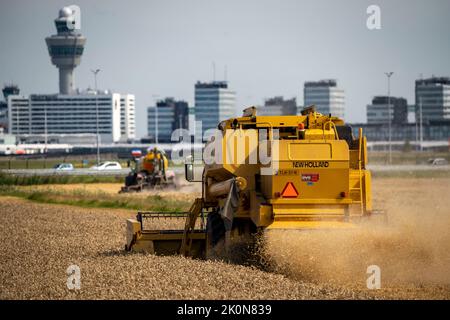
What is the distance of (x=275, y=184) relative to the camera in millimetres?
17219

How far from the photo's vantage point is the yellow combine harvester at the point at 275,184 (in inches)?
678

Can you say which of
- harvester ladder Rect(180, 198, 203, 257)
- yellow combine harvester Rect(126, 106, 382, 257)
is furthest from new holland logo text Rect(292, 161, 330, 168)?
harvester ladder Rect(180, 198, 203, 257)

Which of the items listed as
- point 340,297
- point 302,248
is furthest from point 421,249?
point 340,297

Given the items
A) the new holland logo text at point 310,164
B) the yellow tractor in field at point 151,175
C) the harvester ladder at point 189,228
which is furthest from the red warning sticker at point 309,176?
the yellow tractor in field at point 151,175

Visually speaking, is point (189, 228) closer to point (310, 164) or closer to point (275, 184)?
point (275, 184)

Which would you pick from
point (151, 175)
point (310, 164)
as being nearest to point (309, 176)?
point (310, 164)

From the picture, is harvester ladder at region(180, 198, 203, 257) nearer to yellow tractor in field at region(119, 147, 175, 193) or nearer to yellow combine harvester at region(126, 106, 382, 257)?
yellow combine harvester at region(126, 106, 382, 257)

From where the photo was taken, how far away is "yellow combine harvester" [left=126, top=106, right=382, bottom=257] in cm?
1722

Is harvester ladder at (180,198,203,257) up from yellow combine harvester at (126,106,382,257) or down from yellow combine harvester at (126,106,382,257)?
down

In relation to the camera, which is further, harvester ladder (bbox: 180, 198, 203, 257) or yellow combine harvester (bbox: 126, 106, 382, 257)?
harvester ladder (bbox: 180, 198, 203, 257)

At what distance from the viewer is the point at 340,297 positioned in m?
14.7

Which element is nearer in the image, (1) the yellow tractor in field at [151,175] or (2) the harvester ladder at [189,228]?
(2) the harvester ladder at [189,228]

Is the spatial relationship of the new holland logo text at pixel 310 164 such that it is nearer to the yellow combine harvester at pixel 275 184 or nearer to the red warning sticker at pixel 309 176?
the yellow combine harvester at pixel 275 184

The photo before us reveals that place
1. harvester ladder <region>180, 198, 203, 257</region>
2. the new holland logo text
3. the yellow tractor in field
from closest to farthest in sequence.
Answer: the new holland logo text < harvester ladder <region>180, 198, 203, 257</region> < the yellow tractor in field
